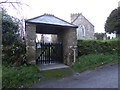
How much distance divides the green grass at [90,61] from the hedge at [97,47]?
1116 millimetres

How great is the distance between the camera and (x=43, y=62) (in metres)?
15.8

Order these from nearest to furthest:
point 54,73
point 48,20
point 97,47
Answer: point 54,73
point 48,20
point 97,47

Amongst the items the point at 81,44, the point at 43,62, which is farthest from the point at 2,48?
the point at 81,44

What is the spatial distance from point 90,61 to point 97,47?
312 centimetres

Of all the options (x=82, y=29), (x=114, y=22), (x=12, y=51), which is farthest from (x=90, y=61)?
(x=82, y=29)

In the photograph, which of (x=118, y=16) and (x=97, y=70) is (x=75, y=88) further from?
(x=118, y=16)

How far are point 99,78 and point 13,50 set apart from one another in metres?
6.07

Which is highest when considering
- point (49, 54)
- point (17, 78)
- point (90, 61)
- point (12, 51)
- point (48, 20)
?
point (48, 20)

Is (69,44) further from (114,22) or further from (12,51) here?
(114,22)

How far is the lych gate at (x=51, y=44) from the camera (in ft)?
43.0

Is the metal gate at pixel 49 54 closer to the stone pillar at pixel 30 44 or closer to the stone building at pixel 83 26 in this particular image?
the stone pillar at pixel 30 44

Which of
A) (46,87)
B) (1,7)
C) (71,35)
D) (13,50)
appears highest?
(1,7)

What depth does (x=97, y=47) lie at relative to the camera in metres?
16.1

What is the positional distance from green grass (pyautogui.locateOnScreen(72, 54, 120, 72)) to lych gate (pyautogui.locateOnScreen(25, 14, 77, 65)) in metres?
1.03
